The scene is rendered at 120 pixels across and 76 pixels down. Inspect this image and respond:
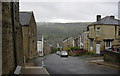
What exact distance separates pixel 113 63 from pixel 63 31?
404 ft

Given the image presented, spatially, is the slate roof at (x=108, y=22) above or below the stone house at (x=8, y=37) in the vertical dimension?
above

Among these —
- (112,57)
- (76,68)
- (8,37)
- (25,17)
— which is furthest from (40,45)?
(8,37)

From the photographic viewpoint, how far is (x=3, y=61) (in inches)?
290

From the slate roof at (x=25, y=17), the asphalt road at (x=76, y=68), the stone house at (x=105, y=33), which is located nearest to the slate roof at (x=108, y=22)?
the stone house at (x=105, y=33)

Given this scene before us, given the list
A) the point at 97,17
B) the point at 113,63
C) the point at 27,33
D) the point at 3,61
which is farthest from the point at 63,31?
the point at 3,61

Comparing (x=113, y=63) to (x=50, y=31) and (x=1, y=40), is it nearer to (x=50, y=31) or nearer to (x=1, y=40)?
(x=1, y=40)

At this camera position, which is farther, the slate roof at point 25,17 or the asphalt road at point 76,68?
the slate roof at point 25,17

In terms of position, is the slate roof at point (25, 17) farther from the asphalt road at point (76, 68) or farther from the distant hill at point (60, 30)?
the distant hill at point (60, 30)

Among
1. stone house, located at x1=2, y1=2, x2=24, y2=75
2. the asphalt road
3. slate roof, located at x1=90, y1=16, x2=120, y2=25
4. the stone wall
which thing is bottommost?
the asphalt road

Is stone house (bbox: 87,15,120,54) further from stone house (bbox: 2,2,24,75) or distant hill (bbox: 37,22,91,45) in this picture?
distant hill (bbox: 37,22,91,45)

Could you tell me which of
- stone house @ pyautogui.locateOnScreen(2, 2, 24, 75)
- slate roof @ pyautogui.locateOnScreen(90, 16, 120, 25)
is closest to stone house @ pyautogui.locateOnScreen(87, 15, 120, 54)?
slate roof @ pyautogui.locateOnScreen(90, 16, 120, 25)

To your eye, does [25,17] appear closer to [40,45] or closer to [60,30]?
[40,45]

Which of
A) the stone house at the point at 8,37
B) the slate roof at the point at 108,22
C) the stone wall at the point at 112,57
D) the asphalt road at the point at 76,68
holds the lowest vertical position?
the asphalt road at the point at 76,68

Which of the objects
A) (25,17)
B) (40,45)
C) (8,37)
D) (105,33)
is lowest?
(40,45)
